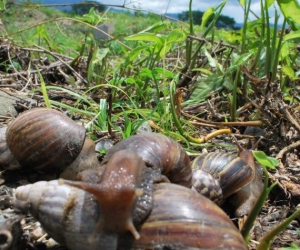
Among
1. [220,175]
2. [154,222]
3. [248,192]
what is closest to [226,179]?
[220,175]

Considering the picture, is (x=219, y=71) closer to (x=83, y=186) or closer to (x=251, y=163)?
(x=251, y=163)

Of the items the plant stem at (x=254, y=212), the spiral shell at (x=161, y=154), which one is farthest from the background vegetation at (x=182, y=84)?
the plant stem at (x=254, y=212)

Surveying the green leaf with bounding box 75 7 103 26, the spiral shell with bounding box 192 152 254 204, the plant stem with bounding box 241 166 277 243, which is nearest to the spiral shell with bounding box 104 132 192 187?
the spiral shell with bounding box 192 152 254 204

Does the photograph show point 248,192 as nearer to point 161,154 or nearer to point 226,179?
point 226,179

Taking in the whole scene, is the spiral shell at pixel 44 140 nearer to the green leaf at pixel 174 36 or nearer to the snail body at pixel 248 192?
the snail body at pixel 248 192

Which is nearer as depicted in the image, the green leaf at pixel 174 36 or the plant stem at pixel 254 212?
the plant stem at pixel 254 212

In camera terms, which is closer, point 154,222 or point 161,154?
point 154,222

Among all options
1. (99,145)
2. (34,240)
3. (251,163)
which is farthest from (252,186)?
(34,240)
